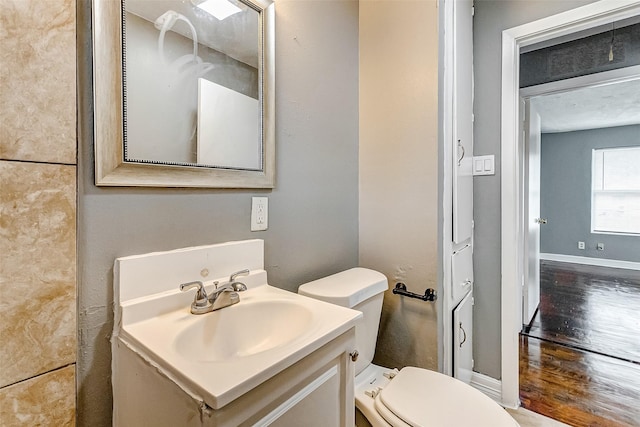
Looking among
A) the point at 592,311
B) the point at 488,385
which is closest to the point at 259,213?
the point at 488,385

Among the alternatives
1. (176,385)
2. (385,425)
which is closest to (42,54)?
(176,385)

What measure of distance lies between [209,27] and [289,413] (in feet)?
3.72

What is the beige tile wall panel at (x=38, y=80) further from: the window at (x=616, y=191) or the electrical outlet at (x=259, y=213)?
the window at (x=616, y=191)

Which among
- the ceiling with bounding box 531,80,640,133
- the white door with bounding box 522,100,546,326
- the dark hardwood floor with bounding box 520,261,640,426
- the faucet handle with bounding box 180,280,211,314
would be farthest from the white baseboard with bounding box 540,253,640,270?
the faucet handle with bounding box 180,280,211,314

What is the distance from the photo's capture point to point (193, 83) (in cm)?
99

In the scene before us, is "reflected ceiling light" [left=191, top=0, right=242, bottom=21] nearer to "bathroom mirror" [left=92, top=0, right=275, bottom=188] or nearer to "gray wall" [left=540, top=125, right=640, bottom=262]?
"bathroom mirror" [left=92, top=0, right=275, bottom=188]

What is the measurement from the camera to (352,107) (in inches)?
64.1

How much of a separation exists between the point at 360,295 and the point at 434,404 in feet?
1.41

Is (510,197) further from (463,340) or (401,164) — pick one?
(463,340)

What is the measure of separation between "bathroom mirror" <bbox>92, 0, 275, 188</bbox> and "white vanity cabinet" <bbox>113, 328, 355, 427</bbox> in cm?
49

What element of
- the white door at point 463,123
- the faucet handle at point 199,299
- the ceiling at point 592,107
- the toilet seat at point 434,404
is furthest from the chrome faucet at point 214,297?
the ceiling at point 592,107

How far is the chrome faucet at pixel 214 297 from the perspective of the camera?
91cm

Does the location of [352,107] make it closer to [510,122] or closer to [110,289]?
[510,122]

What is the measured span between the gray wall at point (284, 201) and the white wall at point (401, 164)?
87 mm
